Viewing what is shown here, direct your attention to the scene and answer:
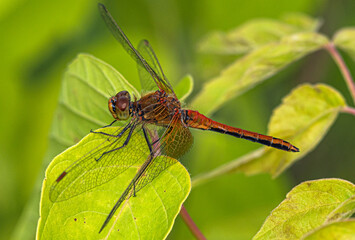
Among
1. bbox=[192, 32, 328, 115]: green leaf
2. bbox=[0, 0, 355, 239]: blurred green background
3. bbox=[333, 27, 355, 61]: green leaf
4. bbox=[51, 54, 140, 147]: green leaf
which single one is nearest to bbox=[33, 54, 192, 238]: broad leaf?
bbox=[51, 54, 140, 147]: green leaf

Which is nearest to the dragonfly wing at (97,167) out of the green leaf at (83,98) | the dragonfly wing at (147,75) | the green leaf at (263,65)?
the green leaf at (83,98)

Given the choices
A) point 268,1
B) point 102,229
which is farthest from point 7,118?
point 268,1

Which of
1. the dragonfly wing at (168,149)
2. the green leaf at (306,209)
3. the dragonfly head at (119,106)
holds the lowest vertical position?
the green leaf at (306,209)

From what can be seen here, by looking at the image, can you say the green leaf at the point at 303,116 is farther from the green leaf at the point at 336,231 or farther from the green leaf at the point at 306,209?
the green leaf at the point at 336,231

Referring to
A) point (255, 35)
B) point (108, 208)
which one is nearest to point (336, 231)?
point (108, 208)

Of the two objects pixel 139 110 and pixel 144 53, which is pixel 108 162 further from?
pixel 144 53

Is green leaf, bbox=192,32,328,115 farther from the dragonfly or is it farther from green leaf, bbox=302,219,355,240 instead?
green leaf, bbox=302,219,355,240
